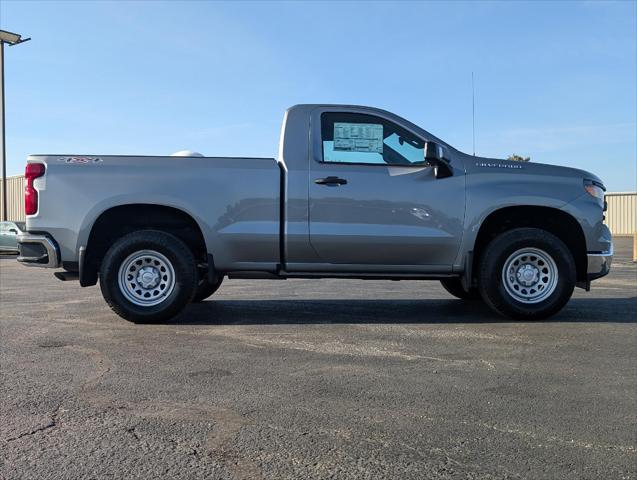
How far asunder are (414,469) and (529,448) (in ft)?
2.20

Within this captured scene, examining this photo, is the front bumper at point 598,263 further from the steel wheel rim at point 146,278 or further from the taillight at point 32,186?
the taillight at point 32,186

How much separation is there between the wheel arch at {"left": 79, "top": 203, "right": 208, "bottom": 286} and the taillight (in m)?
0.62

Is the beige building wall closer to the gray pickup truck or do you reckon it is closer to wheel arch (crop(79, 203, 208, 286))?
wheel arch (crop(79, 203, 208, 286))

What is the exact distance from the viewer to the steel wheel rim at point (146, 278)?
19.6 feet

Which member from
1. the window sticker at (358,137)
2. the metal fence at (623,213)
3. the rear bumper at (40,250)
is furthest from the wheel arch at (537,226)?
the metal fence at (623,213)

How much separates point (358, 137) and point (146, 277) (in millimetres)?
2709

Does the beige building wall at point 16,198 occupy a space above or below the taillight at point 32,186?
above

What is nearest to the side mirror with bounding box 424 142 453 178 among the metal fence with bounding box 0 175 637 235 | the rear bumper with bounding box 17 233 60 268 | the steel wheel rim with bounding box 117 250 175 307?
the steel wheel rim with bounding box 117 250 175 307

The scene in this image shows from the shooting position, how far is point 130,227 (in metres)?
6.32

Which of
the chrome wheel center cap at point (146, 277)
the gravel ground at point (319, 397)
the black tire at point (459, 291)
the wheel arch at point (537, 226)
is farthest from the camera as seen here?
the black tire at point (459, 291)

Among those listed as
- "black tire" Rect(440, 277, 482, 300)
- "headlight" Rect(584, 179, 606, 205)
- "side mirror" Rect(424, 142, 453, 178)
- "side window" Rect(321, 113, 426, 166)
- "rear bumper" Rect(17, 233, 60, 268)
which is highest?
"side window" Rect(321, 113, 426, 166)

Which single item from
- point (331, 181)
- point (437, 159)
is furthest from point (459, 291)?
point (331, 181)

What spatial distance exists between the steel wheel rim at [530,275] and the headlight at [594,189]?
2.78 feet

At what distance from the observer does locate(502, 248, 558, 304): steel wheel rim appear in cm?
611
